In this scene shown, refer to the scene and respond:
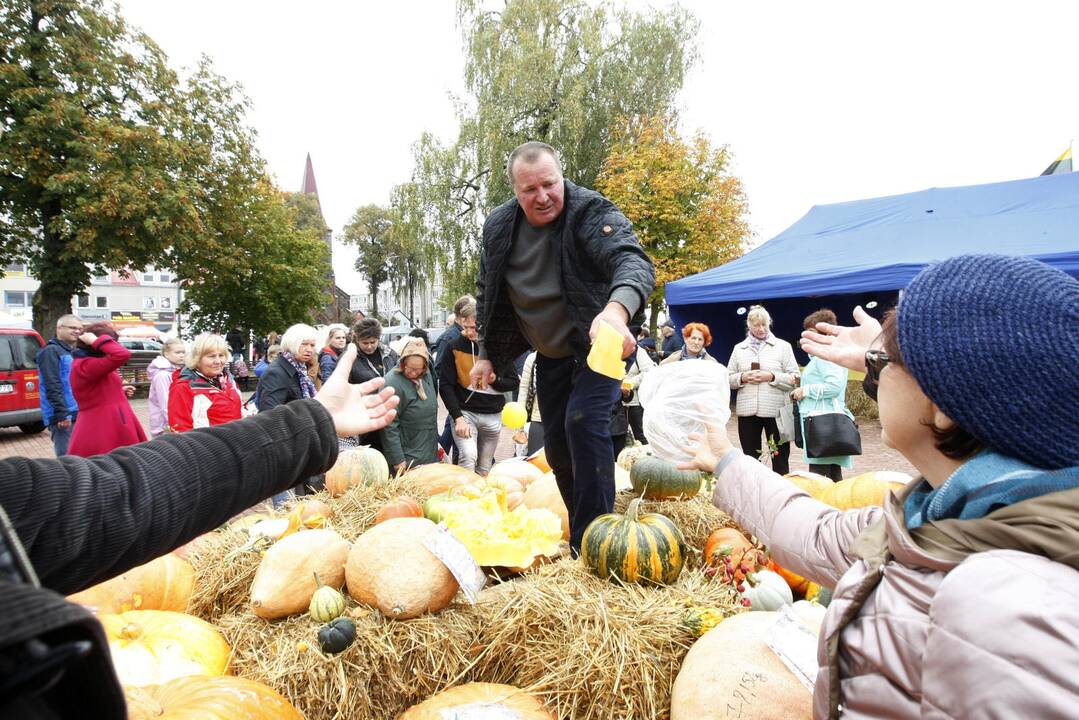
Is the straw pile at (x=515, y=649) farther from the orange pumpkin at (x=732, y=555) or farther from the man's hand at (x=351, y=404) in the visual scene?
the man's hand at (x=351, y=404)

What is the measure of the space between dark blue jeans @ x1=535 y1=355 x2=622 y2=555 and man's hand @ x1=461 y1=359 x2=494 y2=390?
291mm

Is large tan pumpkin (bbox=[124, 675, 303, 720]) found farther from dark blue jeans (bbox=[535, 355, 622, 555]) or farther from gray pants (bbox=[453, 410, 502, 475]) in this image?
gray pants (bbox=[453, 410, 502, 475])

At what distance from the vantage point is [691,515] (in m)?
3.28

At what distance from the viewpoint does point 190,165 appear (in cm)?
1792

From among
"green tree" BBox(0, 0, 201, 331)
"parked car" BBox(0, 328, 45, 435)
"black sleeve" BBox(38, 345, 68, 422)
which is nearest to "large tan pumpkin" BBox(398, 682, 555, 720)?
"black sleeve" BBox(38, 345, 68, 422)

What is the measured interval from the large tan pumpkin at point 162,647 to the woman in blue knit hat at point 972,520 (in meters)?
1.96

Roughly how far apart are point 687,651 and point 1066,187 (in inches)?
485

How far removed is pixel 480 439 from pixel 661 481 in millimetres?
2749

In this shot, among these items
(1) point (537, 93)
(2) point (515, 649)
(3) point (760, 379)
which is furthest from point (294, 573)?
(1) point (537, 93)

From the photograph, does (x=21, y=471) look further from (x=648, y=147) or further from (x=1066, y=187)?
(x=648, y=147)

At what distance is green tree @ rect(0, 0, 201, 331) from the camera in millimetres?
15133

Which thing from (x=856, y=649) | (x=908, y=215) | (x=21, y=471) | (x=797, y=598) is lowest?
(x=797, y=598)

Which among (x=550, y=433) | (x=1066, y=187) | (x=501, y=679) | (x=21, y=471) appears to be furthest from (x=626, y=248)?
(x=1066, y=187)

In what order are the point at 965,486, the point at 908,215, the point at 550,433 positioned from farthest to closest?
the point at 908,215 < the point at 550,433 < the point at 965,486
